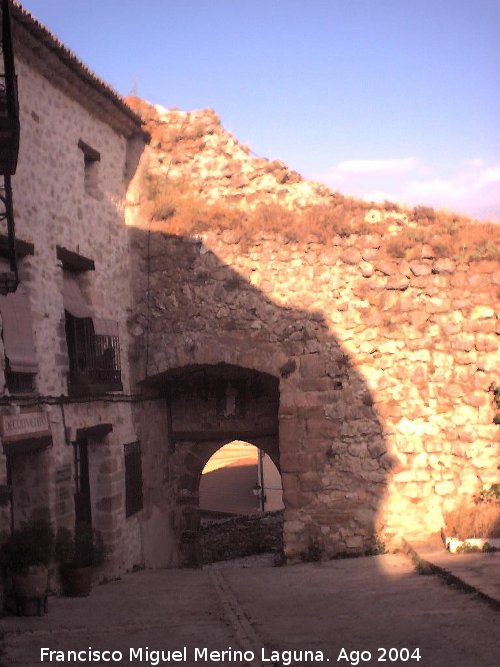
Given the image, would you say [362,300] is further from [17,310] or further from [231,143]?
[17,310]

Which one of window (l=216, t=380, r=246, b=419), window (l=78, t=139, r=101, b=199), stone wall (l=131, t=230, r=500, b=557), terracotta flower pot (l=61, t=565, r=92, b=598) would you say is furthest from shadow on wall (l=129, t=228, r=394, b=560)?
terracotta flower pot (l=61, t=565, r=92, b=598)

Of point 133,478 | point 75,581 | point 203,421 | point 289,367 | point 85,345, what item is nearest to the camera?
point 75,581

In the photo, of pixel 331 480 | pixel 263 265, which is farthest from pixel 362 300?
pixel 331 480

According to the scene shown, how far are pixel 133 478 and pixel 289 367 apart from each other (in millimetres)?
3007

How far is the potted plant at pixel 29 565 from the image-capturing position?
738 cm

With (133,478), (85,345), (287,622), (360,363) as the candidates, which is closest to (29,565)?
(287,622)

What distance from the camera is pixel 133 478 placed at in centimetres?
1164

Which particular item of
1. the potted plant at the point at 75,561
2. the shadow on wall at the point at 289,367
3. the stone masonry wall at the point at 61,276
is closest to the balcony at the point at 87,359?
the stone masonry wall at the point at 61,276

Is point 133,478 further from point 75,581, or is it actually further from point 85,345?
point 75,581

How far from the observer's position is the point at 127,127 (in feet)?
40.2

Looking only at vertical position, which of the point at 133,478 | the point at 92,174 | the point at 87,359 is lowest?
the point at 133,478

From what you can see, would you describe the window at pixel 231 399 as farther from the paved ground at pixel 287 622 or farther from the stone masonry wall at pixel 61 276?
the paved ground at pixel 287 622

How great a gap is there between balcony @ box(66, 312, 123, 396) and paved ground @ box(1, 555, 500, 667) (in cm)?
259

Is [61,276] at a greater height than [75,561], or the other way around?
[61,276]
